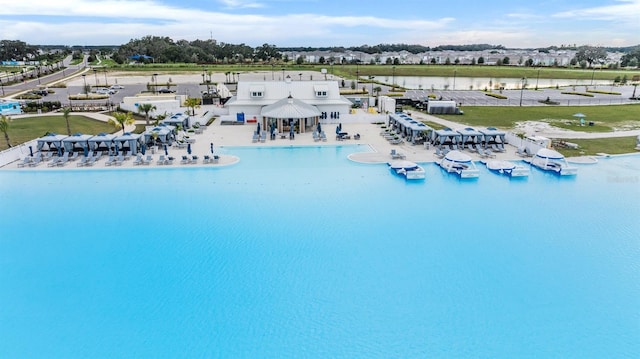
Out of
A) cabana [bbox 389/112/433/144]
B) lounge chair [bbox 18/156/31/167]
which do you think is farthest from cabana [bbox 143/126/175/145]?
cabana [bbox 389/112/433/144]

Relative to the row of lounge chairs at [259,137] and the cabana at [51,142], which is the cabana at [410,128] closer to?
the row of lounge chairs at [259,137]

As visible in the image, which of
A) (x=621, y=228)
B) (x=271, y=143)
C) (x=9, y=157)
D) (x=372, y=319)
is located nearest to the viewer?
(x=372, y=319)

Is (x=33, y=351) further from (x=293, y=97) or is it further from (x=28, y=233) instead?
(x=293, y=97)

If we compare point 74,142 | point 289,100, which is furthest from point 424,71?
point 74,142

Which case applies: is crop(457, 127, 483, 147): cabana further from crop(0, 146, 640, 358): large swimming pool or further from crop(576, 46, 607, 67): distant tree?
crop(576, 46, 607, 67): distant tree

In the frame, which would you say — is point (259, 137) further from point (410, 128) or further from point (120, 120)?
point (410, 128)

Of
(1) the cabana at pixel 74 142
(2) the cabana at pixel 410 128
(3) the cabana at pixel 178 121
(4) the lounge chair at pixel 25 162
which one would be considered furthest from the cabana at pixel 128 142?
Result: (2) the cabana at pixel 410 128

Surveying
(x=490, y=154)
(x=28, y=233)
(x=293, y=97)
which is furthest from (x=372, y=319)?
(x=293, y=97)
